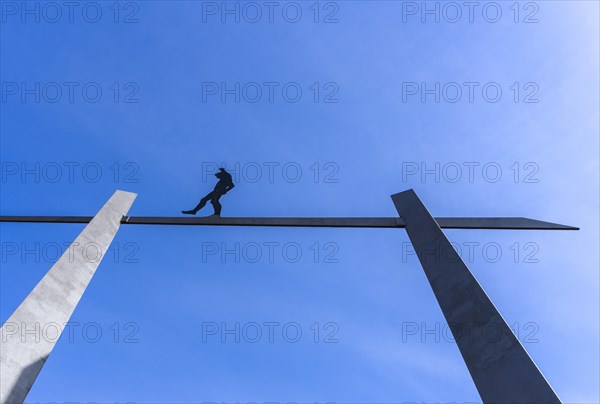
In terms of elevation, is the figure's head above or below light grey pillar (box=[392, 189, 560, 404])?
above

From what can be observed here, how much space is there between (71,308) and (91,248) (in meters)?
1.52

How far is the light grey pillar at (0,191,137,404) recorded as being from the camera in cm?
698

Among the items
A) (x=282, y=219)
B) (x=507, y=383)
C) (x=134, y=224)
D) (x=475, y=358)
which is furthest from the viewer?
(x=134, y=224)

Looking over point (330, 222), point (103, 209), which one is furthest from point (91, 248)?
point (330, 222)

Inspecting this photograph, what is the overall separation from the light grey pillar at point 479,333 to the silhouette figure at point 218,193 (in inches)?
213

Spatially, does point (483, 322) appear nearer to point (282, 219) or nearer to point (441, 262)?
point (441, 262)

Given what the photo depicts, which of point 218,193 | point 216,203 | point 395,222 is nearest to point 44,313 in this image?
point 216,203

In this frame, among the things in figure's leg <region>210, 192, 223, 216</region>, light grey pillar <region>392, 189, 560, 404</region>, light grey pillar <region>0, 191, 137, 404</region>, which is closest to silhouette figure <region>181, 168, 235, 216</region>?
figure's leg <region>210, 192, 223, 216</region>

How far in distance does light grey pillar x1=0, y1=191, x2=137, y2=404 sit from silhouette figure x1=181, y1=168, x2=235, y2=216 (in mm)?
2429

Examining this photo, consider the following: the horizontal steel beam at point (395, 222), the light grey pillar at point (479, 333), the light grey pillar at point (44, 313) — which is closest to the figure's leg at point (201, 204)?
the horizontal steel beam at point (395, 222)

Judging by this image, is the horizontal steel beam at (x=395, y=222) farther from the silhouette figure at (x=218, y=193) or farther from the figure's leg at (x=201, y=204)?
the figure's leg at (x=201, y=204)

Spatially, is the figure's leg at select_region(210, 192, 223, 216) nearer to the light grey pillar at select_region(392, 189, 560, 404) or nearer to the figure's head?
the figure's head

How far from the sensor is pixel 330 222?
33.2 feet

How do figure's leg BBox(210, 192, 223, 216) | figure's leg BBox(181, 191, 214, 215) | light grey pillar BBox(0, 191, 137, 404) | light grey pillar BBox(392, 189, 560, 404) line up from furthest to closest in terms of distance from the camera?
1. figure's leg BBox(181, 191, 214, 215)
2. figure's leg BBox(210, 192, 223, 216)
3. light grey pillar BBox(0, 191, 137, 404)
4. light grey pillar BBox(392, 189, 560, 404)
